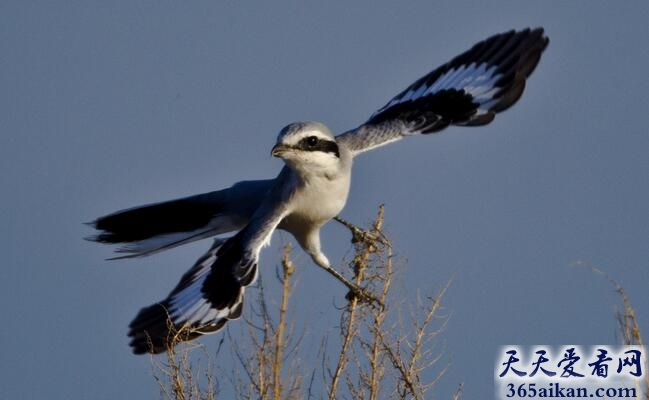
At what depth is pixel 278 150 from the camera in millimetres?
7895

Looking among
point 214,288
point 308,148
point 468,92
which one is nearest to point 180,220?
point 214,288

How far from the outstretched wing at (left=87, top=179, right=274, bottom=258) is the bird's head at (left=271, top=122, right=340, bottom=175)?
0.69m

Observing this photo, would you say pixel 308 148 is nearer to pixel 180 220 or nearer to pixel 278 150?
pixel 278 150

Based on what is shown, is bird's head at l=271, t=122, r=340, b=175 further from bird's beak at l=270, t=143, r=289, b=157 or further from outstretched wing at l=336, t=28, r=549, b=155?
outstretched wing at l=336, t=28, r=549, b=155

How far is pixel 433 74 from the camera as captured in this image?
1053cm

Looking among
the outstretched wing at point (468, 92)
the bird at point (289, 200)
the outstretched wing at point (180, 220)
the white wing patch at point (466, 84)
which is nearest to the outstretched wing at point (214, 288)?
the bird at point (289, 200)

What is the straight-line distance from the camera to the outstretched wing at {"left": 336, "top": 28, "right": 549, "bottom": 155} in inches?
374

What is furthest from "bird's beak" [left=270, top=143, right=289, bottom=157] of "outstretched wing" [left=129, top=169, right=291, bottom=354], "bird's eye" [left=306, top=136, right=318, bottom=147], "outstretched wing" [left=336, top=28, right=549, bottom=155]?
"outstretched wing" [left=336, top=28, right=549, bottom=155]

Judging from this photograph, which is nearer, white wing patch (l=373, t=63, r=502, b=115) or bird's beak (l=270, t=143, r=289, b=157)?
bird's beak (l=270, t=143, r=289, b=157)

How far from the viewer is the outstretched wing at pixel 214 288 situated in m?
7.89

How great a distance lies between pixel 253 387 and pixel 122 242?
3354 millimetres

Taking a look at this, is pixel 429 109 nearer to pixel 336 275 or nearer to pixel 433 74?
pixel 433 74

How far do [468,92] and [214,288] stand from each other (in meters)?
2.93

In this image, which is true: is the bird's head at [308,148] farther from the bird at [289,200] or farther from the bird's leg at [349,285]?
the bird's leg at [349,285]
